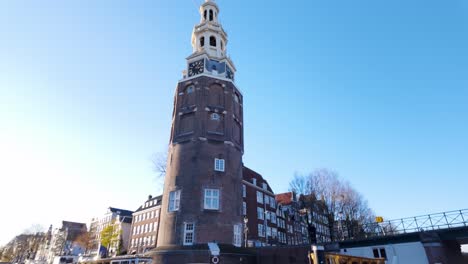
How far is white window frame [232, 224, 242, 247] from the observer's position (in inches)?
1132

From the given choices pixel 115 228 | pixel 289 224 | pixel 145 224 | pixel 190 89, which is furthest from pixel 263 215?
pixel 115 228

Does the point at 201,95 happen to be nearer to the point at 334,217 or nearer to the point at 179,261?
the point at 179,261

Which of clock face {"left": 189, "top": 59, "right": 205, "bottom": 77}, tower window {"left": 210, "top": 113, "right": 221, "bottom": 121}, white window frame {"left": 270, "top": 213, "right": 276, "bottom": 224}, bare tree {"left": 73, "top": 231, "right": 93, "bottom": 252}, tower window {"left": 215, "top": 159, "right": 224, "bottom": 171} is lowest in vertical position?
bare tree {"left": 73, "top": 231, "right": 93, "bottom": 252}

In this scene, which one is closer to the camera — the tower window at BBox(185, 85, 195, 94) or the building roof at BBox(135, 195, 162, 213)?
the tower window at BBox(185, 85, 195, 94)

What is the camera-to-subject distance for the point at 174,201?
29.2 metres

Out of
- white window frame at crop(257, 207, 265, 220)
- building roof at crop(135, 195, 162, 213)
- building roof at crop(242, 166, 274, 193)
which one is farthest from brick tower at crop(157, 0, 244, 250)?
building roof at crop(135, 195, 162, 213)

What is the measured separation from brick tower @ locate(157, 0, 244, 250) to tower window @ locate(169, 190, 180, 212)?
42 millimetres

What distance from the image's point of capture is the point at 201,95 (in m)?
33.6

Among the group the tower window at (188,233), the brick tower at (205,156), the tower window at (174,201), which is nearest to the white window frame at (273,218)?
the brick tower at (205,156)

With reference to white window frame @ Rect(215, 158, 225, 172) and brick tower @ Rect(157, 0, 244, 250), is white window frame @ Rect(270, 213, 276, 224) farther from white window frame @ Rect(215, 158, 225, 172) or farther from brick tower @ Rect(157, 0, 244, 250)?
white window frame @ Rect(215, 158, 225, 172)

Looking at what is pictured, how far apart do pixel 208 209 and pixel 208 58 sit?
19.6 meters

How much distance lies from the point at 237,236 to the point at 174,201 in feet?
25.1

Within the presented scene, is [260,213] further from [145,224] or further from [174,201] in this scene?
[145,224]

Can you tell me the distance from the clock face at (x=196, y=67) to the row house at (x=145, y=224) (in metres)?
41.2
